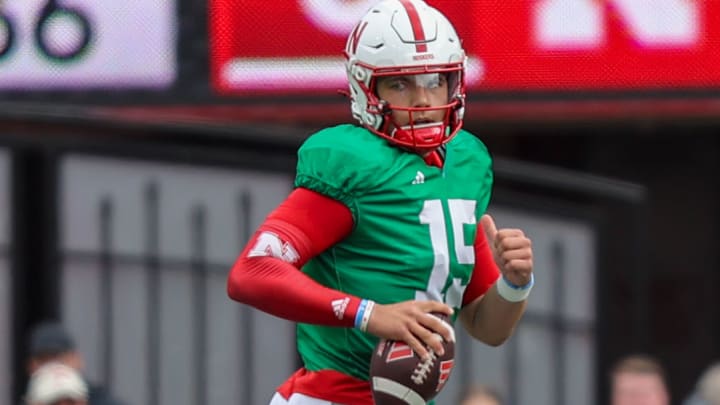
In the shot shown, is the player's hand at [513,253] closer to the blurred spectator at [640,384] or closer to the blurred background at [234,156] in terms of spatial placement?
the blurred spectator at [640,384]

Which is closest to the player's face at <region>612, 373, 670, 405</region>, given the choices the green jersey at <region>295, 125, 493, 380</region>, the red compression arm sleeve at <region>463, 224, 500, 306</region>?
the red compression arm sleeve at <region>463, 224, 500, 306</region>

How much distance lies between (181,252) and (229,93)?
896 mm

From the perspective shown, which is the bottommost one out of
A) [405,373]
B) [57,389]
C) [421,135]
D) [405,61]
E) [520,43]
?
[57,389]

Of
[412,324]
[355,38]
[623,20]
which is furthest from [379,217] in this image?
[623,20]

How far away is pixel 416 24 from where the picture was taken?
13.5 feet

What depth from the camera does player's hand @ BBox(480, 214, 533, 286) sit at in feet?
13.5

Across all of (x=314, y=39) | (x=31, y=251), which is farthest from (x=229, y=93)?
(x=31, y=251)

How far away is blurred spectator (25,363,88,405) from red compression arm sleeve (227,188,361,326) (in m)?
2.36

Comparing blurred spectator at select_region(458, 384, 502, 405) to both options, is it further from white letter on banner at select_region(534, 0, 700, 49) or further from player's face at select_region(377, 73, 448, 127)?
player's face at select_region(377, 73, 448, 127)

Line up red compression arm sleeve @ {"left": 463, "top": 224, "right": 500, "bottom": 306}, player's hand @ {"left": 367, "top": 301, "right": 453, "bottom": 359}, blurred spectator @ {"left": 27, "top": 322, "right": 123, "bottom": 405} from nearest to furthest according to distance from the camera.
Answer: player's hand @ {"left": 367, "top": 301, "right": 453, "bottom": 359}, red compression arm sleeve @ {"left": 463, "top": 224, "right": 500, "bottom": 306}, blurred spectator @ {"left": 27, "top": 322, "right": 123, "bottom": 405}

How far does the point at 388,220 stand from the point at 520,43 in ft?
12.4

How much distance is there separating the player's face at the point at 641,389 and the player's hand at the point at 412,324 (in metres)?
3.25

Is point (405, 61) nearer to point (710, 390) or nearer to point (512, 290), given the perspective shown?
point (512, 290)

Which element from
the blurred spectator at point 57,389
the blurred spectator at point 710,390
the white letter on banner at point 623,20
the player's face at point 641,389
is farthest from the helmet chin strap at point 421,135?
the white letter on banner at point 623,20
